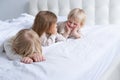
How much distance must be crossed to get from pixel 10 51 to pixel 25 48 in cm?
9

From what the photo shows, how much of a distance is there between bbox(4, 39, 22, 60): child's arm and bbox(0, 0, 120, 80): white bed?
0.03m

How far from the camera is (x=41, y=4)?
7.61 ft

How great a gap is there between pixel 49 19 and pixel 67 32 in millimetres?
229

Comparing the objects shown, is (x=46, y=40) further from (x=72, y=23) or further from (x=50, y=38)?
→ (x=72, y=23)

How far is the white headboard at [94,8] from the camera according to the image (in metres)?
2.02

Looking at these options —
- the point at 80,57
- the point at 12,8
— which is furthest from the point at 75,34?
the point at 12,8

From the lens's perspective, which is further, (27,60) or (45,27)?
(45,27)

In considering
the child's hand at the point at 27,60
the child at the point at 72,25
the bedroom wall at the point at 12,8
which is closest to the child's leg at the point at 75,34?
the child at the point at 72,25

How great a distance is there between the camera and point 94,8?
2.10 meters

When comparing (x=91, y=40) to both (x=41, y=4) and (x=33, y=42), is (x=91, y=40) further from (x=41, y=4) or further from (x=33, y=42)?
Result: (x=41, y=4)

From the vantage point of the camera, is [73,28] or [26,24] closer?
[73,28]

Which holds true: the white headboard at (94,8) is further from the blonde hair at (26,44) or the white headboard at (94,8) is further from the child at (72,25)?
the blonde hair at (26,44)

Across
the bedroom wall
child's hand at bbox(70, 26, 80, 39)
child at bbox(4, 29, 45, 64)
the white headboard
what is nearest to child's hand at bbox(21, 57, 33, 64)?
child at bbox(4, 29, 45, 64)

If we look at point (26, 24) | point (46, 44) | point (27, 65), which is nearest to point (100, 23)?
point (26, 24)
